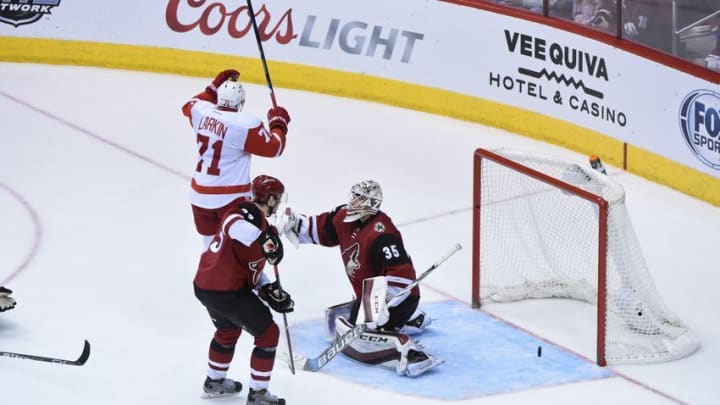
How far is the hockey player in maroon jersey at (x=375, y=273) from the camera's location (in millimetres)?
6309

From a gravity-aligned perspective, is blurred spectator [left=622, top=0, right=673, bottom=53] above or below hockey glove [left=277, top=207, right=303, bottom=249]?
above

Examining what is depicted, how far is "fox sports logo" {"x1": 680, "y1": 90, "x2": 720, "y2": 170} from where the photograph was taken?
27.3ft

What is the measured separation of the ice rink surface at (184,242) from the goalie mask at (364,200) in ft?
2.28

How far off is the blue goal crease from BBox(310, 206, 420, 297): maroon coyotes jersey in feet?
1.17

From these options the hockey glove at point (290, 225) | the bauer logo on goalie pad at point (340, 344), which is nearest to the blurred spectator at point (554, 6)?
the hockey glove at point (290, 225)

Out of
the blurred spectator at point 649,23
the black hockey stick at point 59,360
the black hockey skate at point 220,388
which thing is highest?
the blurred spectator at point 649,23

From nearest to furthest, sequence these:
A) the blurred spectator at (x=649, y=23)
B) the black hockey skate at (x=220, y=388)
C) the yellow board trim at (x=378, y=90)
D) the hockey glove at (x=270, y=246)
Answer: the hockey glove at (x=270, y=246), the black hockey skate at (x=220, y=388), the blurred spectator at (x=649, y=23), the yellow board trim at (x=378, y=90)

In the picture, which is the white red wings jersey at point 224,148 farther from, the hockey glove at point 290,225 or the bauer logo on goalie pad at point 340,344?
the bauer logo on goalie pad at point 340,344

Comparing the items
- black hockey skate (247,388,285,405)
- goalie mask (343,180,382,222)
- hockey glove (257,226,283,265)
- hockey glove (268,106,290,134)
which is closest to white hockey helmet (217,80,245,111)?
hockey glove (268,106,290,134)

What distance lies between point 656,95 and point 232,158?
3259 mm

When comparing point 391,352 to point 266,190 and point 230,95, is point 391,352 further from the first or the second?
point 230,95

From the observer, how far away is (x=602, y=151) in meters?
9.29

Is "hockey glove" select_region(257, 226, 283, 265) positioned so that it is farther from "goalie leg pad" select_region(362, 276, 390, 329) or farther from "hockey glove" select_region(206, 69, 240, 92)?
"hockey glove" select_region(206, 69, 240, 92)

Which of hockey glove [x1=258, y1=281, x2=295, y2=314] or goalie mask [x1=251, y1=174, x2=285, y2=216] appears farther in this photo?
goalie mask [x1=251, y1=174, x2=285, y2=216]
